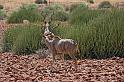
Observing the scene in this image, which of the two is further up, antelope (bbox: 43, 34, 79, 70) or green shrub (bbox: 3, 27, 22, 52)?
antelope (bbox: 43, 34, 79, 70)

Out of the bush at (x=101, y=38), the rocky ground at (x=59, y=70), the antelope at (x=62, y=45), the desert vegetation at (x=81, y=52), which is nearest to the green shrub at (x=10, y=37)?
the desert vegetation at (x=81, y=52)

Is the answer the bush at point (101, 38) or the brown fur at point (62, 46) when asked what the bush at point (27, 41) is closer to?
the bush at point (101, 38)

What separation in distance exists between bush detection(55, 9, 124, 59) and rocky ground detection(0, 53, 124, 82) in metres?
0.67

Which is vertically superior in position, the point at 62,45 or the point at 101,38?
the point at 62,45

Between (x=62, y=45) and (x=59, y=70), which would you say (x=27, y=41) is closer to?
(x=59, y=70)

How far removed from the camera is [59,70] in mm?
11297

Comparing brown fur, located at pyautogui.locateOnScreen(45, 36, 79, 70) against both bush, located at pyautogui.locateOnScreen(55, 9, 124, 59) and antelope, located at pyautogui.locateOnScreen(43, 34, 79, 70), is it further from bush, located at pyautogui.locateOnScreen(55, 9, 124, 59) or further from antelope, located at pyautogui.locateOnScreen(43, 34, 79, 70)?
bush, located at pyautogui.locateOnScreen(55, 9, 124, 59)

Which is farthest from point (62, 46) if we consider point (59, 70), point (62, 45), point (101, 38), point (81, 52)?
point (101, 38)

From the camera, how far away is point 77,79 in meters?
9.84

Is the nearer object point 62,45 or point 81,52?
point 62,45

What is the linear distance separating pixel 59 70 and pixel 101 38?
321 centimetres

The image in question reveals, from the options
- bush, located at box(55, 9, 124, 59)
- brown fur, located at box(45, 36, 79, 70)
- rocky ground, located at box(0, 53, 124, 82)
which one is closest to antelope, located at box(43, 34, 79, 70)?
brown fur, located at box(45, 36, 79, 70)

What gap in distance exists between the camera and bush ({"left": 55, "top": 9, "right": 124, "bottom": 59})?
13.8m

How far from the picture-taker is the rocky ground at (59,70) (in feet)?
32.7
